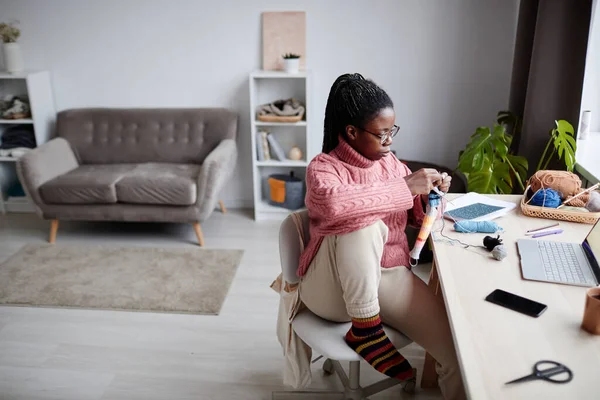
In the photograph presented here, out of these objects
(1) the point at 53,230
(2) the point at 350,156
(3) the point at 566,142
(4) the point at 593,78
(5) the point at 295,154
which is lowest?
(1) the point at 53,230

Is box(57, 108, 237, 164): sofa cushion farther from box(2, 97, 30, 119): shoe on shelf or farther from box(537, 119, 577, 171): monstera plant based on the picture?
box(537, 119, 577, 171): monstera plant

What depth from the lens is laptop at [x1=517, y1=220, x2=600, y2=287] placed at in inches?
56.6

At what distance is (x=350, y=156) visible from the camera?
160cm

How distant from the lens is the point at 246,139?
13.3 feet

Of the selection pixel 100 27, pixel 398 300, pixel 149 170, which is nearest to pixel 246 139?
pixel 149 170

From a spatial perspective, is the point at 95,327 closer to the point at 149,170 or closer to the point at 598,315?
the point at 149,170

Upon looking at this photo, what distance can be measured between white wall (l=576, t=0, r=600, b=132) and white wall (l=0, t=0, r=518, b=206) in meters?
0.74

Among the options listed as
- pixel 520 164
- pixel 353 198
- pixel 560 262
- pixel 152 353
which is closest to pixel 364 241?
pixel 353 198

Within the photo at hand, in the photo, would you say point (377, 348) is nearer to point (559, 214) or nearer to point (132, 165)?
point (559, 214)

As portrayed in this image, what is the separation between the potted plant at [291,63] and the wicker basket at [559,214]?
2087 mm

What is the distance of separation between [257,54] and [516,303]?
9.65 feet

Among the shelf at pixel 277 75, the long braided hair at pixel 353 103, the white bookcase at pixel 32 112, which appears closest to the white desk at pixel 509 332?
the long braided hair at pixel 353 103

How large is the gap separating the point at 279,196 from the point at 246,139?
514 mm

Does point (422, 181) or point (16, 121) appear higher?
point (422, 181)
